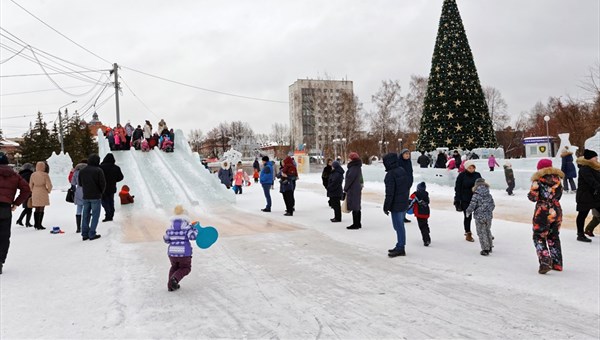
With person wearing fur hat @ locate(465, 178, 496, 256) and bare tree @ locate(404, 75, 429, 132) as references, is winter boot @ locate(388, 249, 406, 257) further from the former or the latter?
bare tree @ locate(404, 75, 429, 132)

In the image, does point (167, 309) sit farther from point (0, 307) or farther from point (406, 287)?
point (406, 287)

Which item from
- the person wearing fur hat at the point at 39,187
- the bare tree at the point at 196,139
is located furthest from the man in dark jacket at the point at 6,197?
the bare tree at the point at 196,139

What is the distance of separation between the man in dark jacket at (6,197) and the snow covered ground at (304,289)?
1.64 ft

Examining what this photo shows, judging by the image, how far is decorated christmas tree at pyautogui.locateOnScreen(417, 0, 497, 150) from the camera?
24281mm

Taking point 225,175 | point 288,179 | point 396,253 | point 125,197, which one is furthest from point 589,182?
point 225,175

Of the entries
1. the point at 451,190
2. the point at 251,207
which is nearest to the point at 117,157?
the point at 251,207

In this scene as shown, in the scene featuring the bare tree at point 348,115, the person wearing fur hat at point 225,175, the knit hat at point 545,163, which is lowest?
the person wearing fur hat at point 225,175

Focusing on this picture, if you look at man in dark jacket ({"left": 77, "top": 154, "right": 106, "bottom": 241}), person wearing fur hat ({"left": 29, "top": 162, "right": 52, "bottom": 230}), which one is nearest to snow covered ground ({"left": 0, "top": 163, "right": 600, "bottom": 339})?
man in dark jacket ({"left": 77, "top": 154, "right": 106, "bottom": 241})

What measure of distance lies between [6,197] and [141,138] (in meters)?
16.3

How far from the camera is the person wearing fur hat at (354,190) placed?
32.5 feet

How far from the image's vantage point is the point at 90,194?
8.98 m

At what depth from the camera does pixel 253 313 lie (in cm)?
454

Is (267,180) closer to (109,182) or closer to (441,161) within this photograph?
(109,182)

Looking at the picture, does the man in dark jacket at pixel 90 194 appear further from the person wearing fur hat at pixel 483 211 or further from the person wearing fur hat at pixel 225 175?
the person wearing fur hat at pixel 225 175
